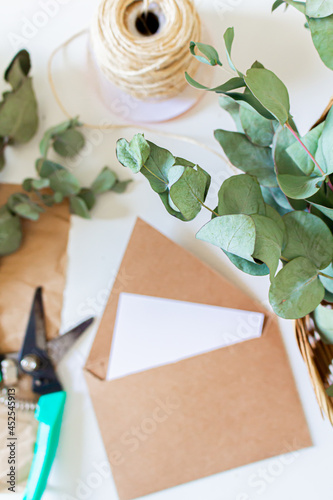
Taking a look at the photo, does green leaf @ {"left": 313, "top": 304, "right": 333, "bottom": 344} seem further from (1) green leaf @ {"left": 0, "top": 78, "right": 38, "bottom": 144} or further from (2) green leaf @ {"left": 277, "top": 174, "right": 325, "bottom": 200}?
(1) green leaf @ {"left": 0, "top": 78, "right": 38, "bottom": 144}

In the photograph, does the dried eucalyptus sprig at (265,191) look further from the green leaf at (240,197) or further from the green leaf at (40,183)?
the green leaf at (40,183)

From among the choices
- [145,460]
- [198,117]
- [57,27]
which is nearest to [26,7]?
[57,27]

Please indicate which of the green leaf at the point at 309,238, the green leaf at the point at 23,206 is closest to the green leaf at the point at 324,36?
the green leaf at the point at 309,238

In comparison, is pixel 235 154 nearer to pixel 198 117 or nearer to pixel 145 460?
pixel 198 117

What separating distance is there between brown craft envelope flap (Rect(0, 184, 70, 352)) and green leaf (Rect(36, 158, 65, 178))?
0.04 meters

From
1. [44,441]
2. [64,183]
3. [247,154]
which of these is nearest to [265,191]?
[247,154]

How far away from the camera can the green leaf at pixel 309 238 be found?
1.11ft

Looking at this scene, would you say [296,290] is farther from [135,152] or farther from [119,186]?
[119,186]

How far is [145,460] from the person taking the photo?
1.84 feet

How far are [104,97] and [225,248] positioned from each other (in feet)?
1.30

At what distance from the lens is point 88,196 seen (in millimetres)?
576

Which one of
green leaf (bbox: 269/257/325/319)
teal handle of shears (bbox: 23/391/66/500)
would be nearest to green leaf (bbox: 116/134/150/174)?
green leaf (bbox: 269/257/325/319)

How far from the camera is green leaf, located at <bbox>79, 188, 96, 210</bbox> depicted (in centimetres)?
58

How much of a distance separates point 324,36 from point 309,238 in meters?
0.14
